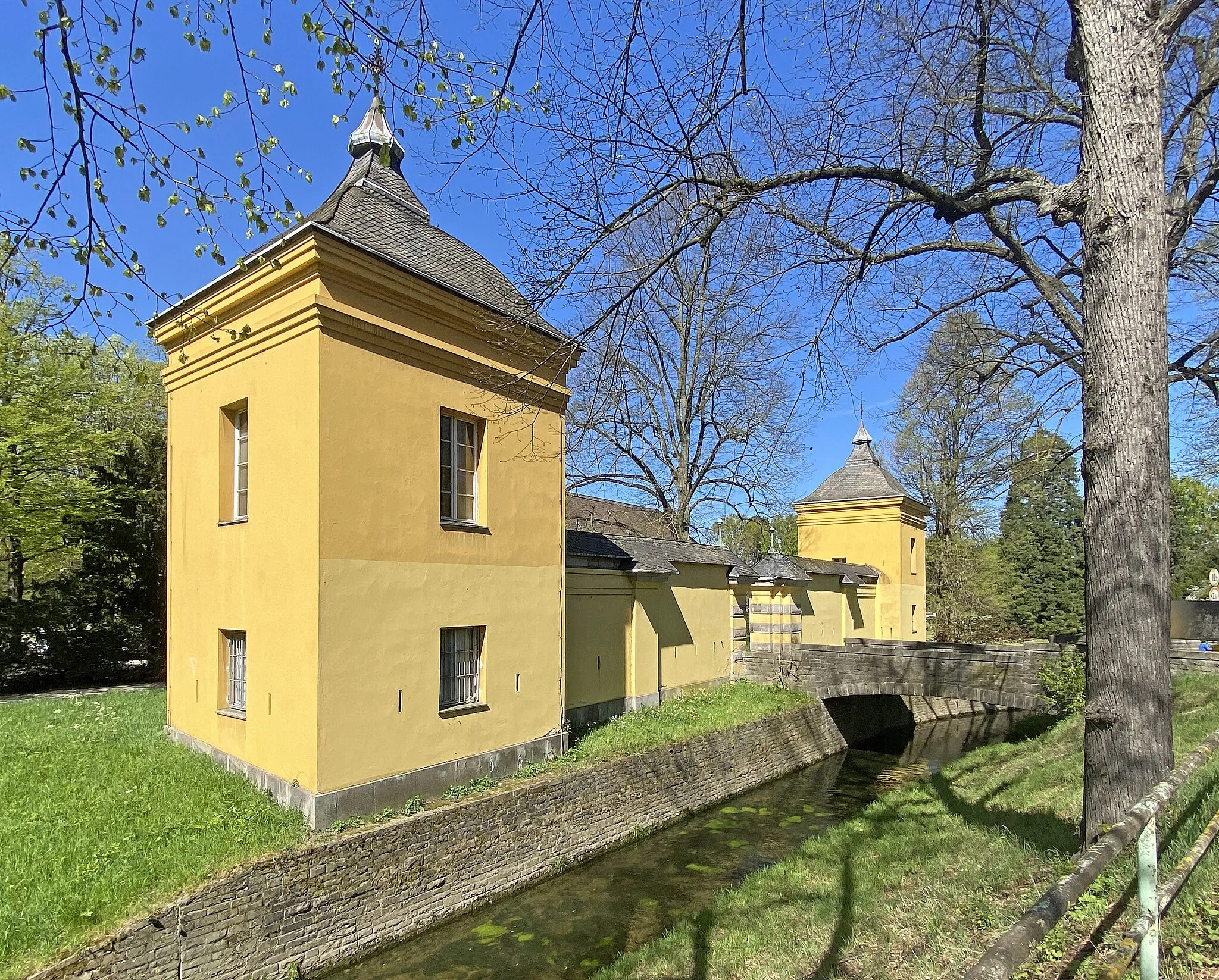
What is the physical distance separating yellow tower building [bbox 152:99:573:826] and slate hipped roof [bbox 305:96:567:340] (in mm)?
58

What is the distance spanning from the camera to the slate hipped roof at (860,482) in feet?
83.6

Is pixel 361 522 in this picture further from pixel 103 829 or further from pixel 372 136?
pixel 372 136

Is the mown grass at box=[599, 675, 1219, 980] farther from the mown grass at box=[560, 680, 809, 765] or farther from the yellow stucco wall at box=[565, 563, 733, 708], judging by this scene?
the yellow stucco wall at box=[565, 563, 733, 708]

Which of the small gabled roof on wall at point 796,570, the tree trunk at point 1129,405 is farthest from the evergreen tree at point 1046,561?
the tree trunk at point 1129,405

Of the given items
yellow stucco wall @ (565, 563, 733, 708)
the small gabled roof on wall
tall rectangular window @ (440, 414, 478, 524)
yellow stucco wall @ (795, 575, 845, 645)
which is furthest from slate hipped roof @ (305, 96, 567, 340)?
yellow stucco wall @ (795, 575, 845, 645)

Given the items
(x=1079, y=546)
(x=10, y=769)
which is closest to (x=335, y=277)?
(x=10, y=769)

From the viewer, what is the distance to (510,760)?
32.9 feet

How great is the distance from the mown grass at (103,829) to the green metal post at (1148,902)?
6927 millimetres

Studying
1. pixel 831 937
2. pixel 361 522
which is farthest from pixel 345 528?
pixel 831 937

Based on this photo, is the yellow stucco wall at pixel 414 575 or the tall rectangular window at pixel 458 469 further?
the tall rectangular window at pixel 458 469

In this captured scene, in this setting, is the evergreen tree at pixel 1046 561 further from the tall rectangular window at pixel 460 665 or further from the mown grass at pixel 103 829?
the mown grass at pixel 103 829

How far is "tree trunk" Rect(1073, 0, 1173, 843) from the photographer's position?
4.20 m

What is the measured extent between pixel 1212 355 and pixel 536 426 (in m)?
8.88

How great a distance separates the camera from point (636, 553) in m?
14.4
